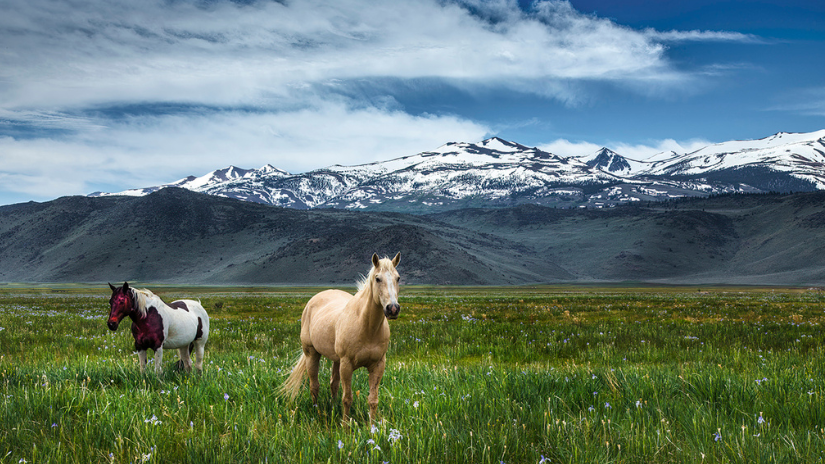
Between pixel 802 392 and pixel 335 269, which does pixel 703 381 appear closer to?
pixel 802 392

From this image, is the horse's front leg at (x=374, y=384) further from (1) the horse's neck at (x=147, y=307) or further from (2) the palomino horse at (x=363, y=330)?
(1) the horse's neck at (x=147, y=307)

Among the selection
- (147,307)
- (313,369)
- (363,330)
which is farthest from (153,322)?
(363,330)

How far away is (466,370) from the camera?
26.5ft

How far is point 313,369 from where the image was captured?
6.75m

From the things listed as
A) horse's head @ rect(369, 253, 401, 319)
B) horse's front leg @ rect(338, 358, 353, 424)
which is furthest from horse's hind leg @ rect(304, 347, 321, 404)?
horse's head @ rect(369, 253, 401, 319)

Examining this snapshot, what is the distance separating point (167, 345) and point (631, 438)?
24.4 ft

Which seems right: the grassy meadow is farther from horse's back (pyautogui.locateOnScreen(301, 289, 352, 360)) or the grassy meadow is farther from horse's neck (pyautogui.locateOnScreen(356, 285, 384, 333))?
horse's neck (pyautogui.locateOnScreen(356, 285, 384, 333))

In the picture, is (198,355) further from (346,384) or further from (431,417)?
(431,417)

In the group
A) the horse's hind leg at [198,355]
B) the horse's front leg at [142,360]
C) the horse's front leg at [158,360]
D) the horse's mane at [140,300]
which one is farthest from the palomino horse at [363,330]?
the horse's mane at [140,300]

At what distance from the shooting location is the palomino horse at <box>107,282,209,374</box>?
787cm

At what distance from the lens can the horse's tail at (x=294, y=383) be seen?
6.55 meters

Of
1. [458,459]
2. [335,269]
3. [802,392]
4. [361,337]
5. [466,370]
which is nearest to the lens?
[458,459]

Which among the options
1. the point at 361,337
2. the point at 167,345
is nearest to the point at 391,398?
the point at 361,337

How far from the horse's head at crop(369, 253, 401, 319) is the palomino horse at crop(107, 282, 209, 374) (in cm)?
476
